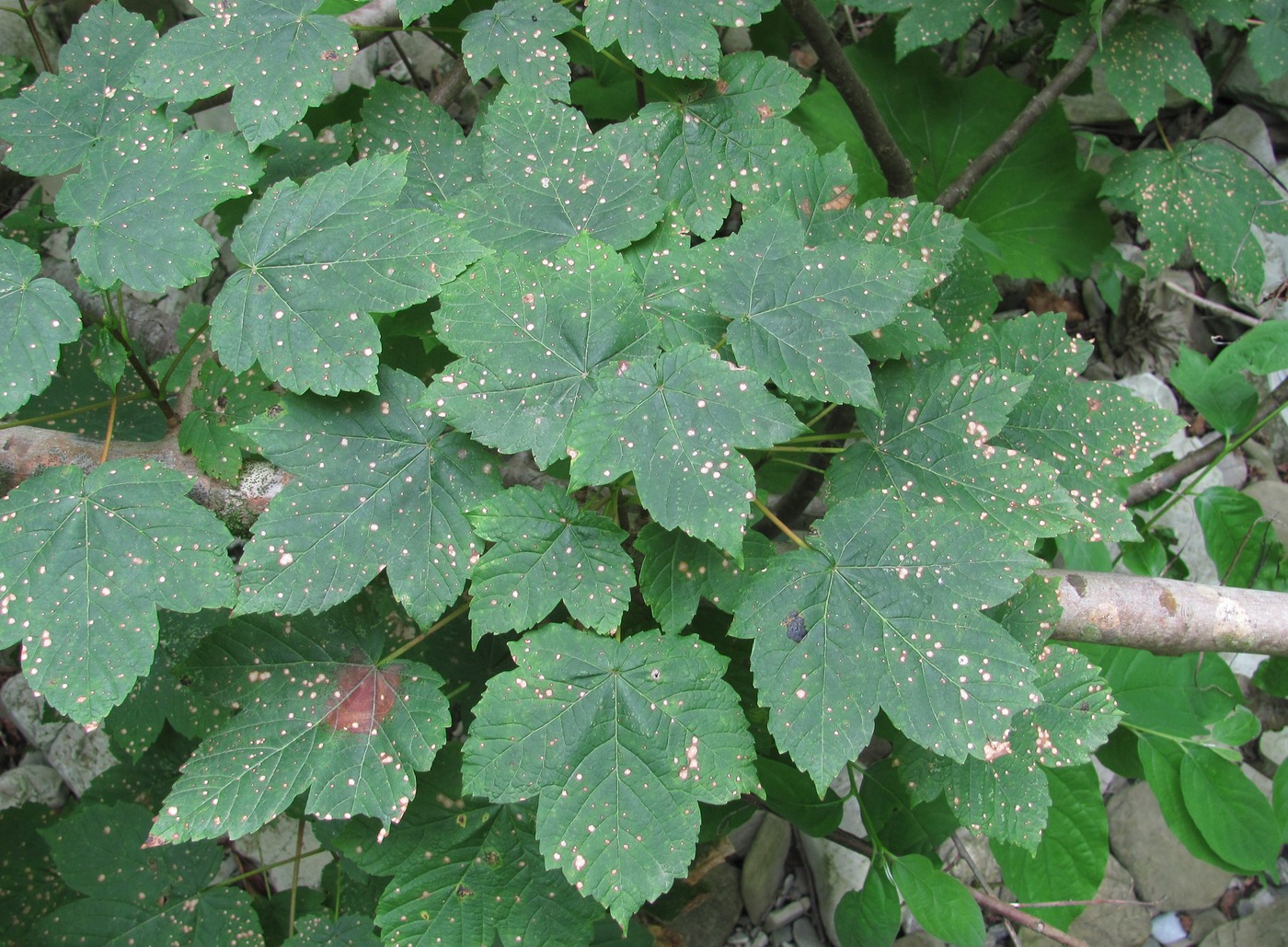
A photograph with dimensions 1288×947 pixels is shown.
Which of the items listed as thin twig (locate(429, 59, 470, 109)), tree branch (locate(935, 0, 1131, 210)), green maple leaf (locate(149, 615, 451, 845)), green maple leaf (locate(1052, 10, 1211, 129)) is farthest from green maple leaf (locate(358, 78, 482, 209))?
green maple leaf (locate(1052, 10, 1211, 129))

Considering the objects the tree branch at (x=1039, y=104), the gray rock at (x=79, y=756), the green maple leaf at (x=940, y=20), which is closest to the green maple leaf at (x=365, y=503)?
the tree branch at (x=1039, y=104)

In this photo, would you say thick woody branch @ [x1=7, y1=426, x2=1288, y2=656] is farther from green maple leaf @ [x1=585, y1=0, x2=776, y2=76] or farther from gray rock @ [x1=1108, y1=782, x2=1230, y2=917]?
gray rock @ [x1=1108, y1=782, x2=1230, y2=917]

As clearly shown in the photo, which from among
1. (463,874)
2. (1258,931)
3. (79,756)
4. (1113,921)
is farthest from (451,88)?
(1258,931)

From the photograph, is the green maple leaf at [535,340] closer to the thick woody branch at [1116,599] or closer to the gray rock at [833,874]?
the thick woody branch at [1116,599]

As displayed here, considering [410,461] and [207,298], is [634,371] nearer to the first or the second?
[410,461]

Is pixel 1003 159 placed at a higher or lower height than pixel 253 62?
lower

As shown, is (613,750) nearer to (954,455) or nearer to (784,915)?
(954,455)

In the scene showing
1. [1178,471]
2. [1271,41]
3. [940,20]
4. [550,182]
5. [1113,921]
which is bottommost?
[1113,921]

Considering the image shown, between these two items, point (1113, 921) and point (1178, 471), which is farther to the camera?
point (1113, 921)

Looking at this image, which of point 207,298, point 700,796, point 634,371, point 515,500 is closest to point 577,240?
point 634,371
